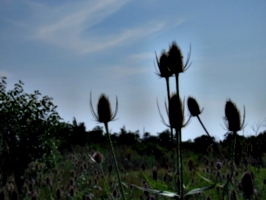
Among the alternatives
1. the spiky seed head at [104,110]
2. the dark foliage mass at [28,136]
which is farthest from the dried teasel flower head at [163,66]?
the dark foliage mass at [28,136]

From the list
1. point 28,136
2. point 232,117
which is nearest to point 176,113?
point 232,117

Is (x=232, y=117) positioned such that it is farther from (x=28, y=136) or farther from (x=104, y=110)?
(x=28, y=136)

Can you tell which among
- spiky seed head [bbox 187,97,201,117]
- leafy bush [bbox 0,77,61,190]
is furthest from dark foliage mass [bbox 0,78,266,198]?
spiky seed head [bbox 187,97,201,117]

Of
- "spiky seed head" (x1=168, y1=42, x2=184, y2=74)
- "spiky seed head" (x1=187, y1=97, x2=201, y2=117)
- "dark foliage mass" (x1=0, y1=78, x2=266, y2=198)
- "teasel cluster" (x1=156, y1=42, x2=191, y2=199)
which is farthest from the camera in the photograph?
"dark foliage mass" (x1=0, y1=78, x2=266, y2=198)

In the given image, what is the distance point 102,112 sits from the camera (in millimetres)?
2824

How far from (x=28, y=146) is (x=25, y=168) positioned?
52cm

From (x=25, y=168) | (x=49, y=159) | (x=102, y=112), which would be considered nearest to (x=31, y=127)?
Answer: (x=49, y=159)

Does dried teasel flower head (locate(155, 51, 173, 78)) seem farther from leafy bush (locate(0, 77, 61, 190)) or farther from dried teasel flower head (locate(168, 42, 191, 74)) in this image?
leafy bush (locate(0, 77, 61, 190))

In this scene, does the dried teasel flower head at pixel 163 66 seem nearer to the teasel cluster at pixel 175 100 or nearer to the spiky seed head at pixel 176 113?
the teasel cluster at pixel 175 100

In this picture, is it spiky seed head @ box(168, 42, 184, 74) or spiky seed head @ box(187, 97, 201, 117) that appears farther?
spiky seed head @ box(187, 97, 201, 117)

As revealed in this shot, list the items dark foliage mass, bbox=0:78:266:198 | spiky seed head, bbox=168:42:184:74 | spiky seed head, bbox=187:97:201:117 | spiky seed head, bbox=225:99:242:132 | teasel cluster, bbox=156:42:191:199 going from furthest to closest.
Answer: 1. dark foliage mass, bbox=0:78:266:198
2. spiky seed head, bbox=187:97:201:117
3. spiky seed head, bbox=225:99:242:132
4. spiky seed head, bbox=168:42:184:74
5. teasel cluster, bbox=156:42:191:199

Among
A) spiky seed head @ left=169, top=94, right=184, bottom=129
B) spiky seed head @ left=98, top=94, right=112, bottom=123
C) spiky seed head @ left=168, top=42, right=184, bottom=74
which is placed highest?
spiky seed head @ left=168, top=42, right=184, bottom=74

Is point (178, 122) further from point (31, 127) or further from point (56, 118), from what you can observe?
point (56, 118)

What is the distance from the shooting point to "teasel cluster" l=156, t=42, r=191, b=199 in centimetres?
218
